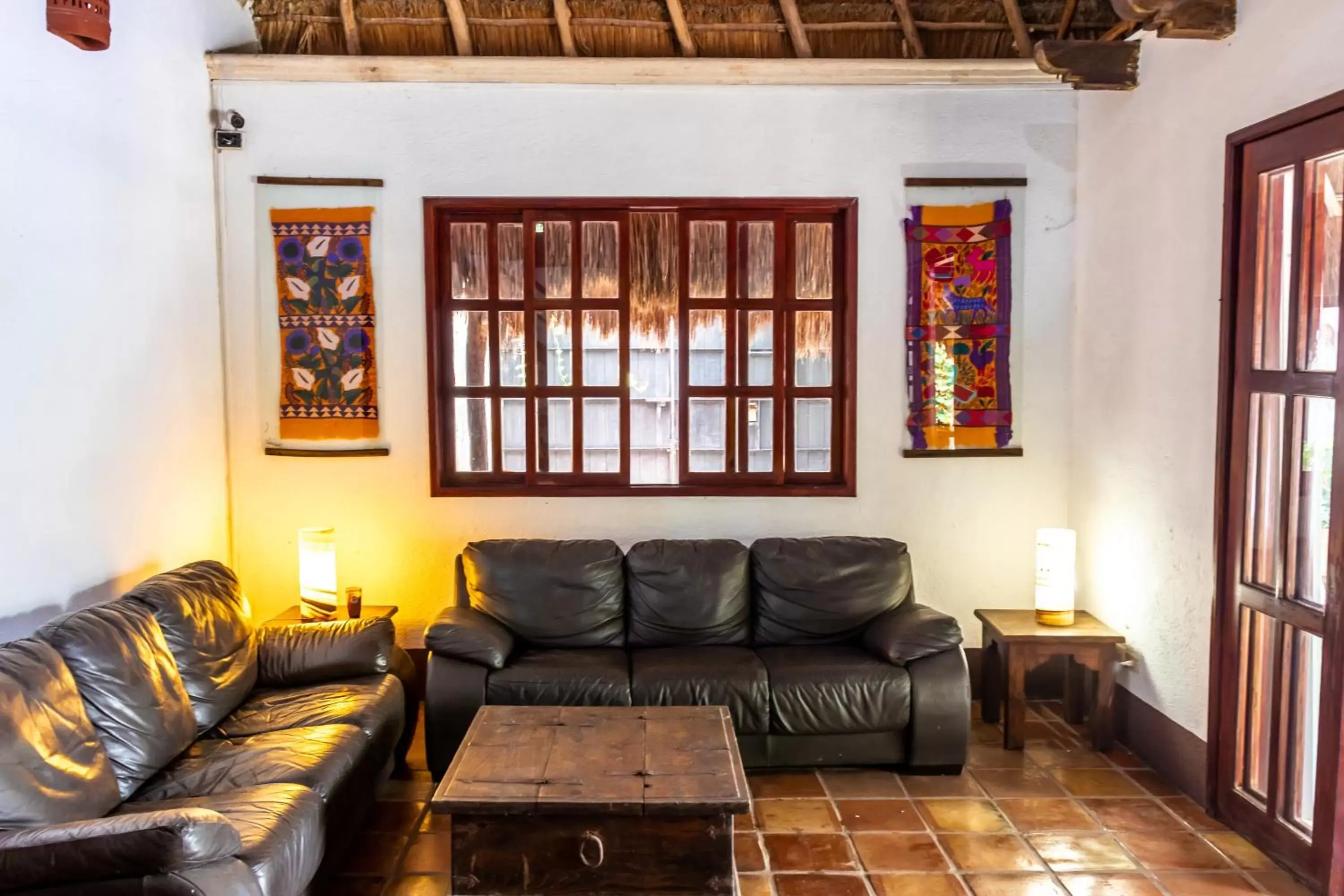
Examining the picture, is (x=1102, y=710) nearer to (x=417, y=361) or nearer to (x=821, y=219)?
(x=821, y=219)

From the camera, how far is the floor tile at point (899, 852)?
312 centimetres

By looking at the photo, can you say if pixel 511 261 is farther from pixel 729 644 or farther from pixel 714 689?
pixel 714 689

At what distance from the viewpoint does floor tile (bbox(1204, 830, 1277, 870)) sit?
10.3ft

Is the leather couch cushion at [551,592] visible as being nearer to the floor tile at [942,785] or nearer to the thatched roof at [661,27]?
the floor tile at [942,785]

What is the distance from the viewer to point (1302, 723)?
10.2ft

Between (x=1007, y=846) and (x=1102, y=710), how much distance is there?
111 cm

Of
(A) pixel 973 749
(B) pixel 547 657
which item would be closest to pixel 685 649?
(B) pixel 547 657

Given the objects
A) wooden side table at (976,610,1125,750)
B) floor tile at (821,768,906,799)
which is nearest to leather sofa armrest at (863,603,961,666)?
wooden side table at (976,610,1125,750)

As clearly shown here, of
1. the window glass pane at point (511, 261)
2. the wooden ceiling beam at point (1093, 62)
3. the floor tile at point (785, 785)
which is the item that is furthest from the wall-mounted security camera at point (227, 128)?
the floor tile at point (785, 785)

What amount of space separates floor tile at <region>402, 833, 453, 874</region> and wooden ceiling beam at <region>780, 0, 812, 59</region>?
3747 mm

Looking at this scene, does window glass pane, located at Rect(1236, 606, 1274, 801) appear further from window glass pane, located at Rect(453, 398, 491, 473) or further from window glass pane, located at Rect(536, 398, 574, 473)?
window glass pane, located at Rect(453, 398, 491, 473)

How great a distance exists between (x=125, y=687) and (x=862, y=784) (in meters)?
2.62

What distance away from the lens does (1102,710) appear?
4078 millimetres

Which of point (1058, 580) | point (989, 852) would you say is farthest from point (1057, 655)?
point (989, 852)
